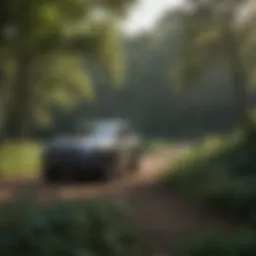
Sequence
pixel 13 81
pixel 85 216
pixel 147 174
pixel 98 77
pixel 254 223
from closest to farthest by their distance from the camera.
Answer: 1. pixel 85 216
2. pixel 254 223
3. pixel 147 174
4. pixel 13 81
5. pixel 98 77

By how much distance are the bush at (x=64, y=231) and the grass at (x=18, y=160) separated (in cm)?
961

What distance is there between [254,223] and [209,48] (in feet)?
51.9

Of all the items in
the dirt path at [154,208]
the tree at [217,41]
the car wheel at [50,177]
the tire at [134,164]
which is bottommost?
the dirt path at [154,208]

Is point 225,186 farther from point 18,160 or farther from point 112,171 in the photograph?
point 18,160

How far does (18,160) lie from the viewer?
21.1 meters

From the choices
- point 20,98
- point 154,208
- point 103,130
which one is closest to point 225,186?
point 154,208

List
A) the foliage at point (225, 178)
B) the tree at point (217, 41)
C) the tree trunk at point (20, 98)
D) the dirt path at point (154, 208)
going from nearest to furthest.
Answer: the dirt path at point (154, 208) < the foliage at point (225, 178) < the tree at point (217, 41) < the tree trunk at point (20, 98)

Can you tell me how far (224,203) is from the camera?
37.4 ft

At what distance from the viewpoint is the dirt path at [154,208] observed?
9.72 metres

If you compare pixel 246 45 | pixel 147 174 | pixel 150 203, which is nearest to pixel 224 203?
pixel 150 203

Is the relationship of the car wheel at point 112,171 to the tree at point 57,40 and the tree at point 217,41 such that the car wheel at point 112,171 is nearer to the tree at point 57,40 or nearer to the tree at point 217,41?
the tree at point 57,40

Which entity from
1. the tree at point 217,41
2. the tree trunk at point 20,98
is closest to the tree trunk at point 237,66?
the tree at point 217,41

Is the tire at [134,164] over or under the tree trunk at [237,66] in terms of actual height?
under

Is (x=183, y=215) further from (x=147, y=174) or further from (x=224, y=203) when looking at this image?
(x=147, y=174)
